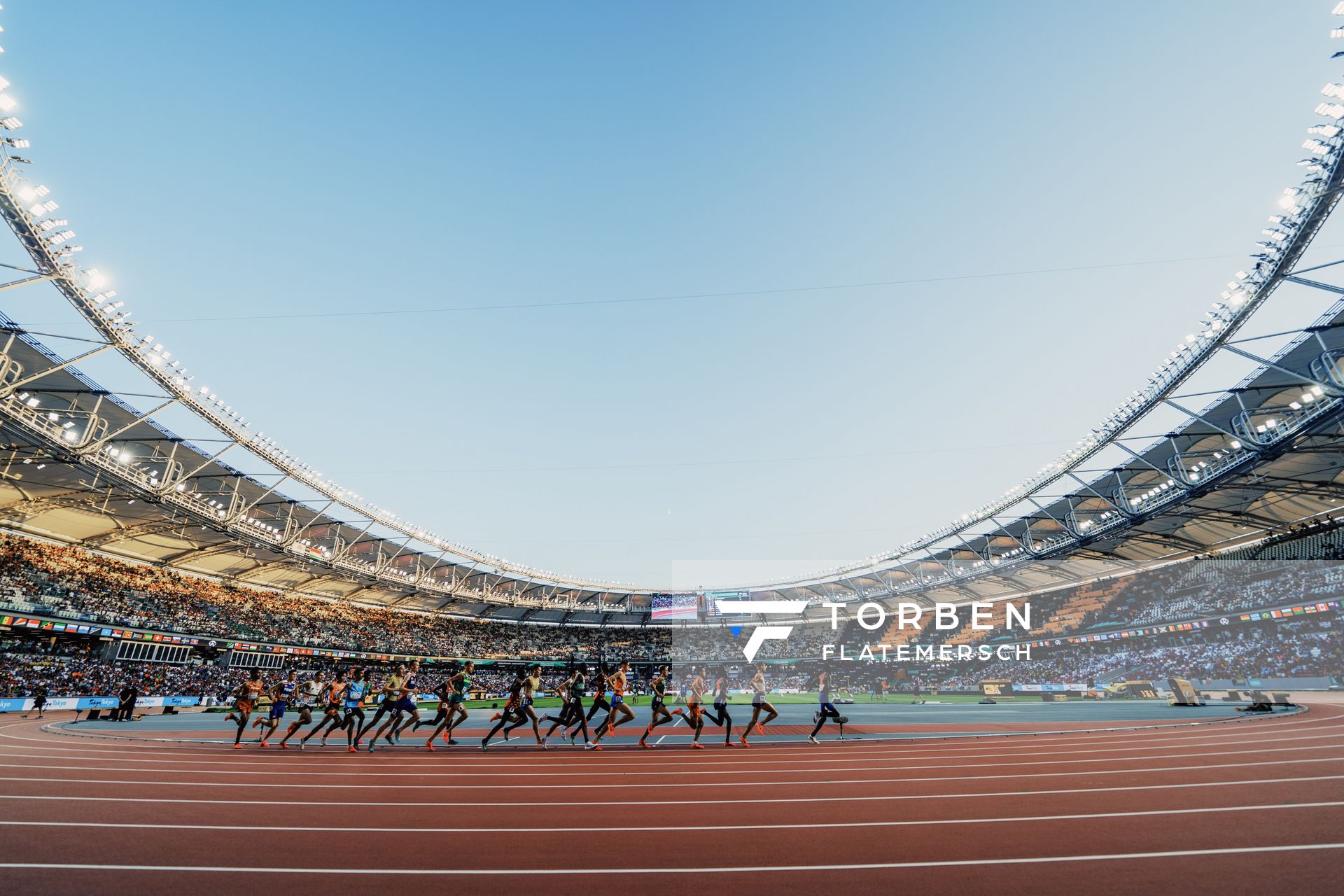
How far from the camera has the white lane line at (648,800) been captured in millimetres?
8227

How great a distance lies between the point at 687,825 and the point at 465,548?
170 ft

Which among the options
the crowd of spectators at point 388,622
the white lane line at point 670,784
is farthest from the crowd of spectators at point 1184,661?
the white lane line at point 670,784

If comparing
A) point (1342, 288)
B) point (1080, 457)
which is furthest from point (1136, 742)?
point (1080, 457)

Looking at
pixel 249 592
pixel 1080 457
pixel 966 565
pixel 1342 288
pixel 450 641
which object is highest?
pixel 1342 288

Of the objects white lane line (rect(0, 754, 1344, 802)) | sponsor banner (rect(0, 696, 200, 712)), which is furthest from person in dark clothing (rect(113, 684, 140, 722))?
white lane line (rect(0, 754, 1344, 802))

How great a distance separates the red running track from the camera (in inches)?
208

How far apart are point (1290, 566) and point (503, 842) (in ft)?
173

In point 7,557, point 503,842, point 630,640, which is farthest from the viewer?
point 630,640

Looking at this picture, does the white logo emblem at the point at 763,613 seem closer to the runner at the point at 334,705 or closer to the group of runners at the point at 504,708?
the group of runners at the point at 504,708

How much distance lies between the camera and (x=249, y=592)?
2025 inches

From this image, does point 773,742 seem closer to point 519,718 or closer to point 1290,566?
point 519,718

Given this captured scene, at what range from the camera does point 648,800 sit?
8477mm

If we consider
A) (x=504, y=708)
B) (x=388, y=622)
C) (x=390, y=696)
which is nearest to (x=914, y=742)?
(x=504, y=708)

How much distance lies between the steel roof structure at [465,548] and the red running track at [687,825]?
15635 millimetres
